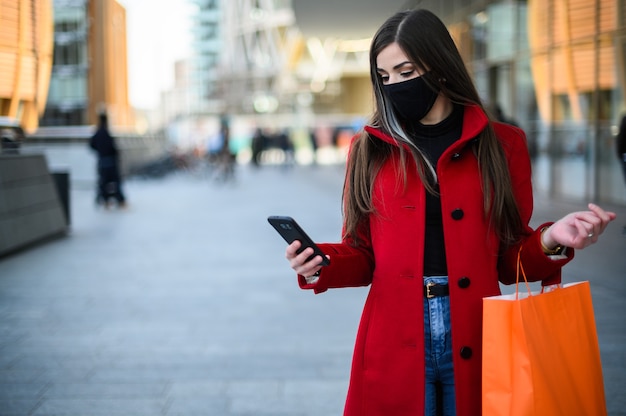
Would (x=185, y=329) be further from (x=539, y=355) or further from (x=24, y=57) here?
(x=539, y=355)

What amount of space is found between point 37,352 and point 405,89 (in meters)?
3.66

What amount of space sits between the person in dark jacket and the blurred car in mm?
9238

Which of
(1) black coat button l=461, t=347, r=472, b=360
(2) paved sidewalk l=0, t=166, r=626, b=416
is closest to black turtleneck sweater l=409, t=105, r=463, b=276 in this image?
(1) black coat button l=461, t=347, r=472, b=360

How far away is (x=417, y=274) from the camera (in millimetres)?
2074

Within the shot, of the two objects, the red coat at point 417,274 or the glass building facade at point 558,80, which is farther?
the glass building facade at point 558,80

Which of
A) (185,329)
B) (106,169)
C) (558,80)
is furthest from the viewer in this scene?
(106,169)

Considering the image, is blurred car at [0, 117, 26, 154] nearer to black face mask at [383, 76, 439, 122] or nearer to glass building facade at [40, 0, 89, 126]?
glass building facade at [40, 0, 89, 126]

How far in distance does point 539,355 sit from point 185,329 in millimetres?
4145

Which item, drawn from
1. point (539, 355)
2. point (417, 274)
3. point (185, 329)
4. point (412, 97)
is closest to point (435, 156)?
point (412, 97)

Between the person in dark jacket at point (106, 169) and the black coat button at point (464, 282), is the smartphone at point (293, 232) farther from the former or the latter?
the person in dark jacket at point (106, 169)

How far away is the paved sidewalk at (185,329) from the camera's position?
159 inches

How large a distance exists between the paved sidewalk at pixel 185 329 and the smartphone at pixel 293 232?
1.80m

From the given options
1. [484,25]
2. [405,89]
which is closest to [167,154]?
[484,25]

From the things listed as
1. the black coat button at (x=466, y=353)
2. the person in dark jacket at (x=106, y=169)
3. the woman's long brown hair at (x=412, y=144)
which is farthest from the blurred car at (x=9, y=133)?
the person in dark jacket at (x=106, y=169)
